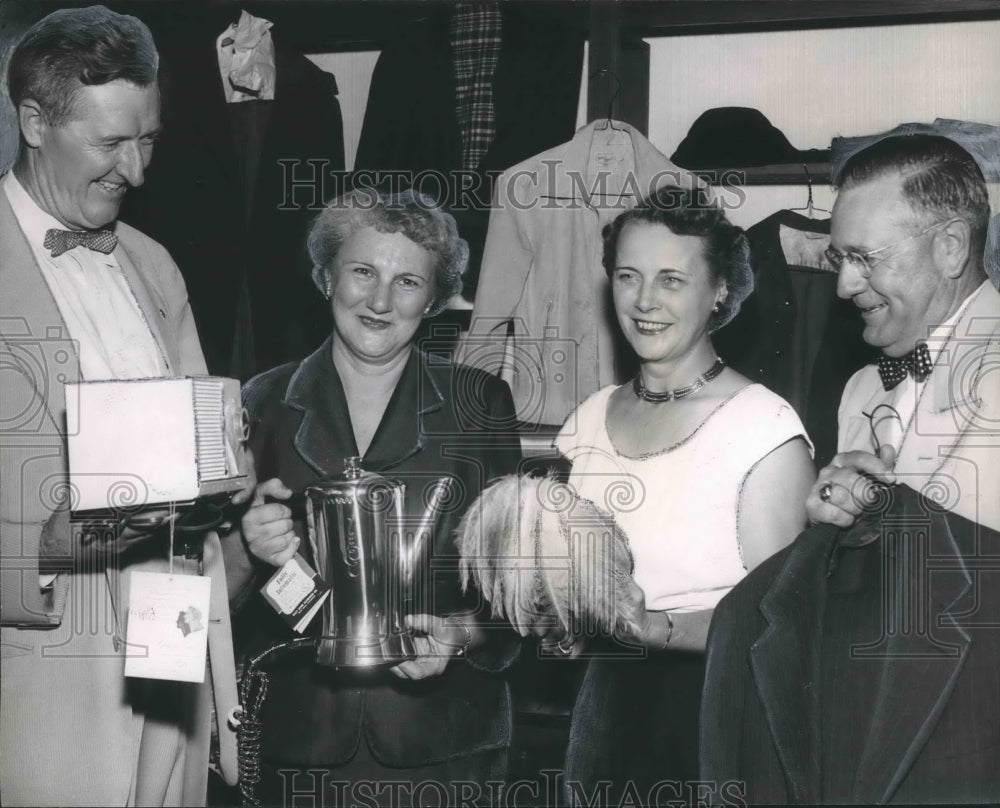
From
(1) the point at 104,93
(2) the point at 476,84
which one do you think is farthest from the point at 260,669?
(2) the point at 476,84

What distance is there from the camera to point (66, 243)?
2156mm

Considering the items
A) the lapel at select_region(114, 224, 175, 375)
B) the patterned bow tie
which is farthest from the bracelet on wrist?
the patterned bow tie

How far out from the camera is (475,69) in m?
2.57

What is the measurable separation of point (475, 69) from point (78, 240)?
991 millimetres

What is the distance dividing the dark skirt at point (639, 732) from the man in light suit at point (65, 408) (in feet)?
2.66

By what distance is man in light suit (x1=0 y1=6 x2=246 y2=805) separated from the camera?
2105mm

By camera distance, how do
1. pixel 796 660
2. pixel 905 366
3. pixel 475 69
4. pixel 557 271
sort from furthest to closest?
1. pixel 475 69
2. pixel 557 271
3. pixel 905 366
4. pixel 796 660

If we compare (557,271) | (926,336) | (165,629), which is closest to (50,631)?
(165,629)

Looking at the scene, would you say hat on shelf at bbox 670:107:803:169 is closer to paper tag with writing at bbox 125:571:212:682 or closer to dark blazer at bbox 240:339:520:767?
dark blazer at bbox 240:339:520:767

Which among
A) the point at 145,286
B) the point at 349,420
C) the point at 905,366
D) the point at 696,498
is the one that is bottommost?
the point at 696,498

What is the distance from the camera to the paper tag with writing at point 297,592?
2.21 meters

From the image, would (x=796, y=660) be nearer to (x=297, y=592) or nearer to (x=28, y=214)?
(x=297, y=592)

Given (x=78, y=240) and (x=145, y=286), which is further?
(x=145, y=286)

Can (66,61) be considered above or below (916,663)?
above
